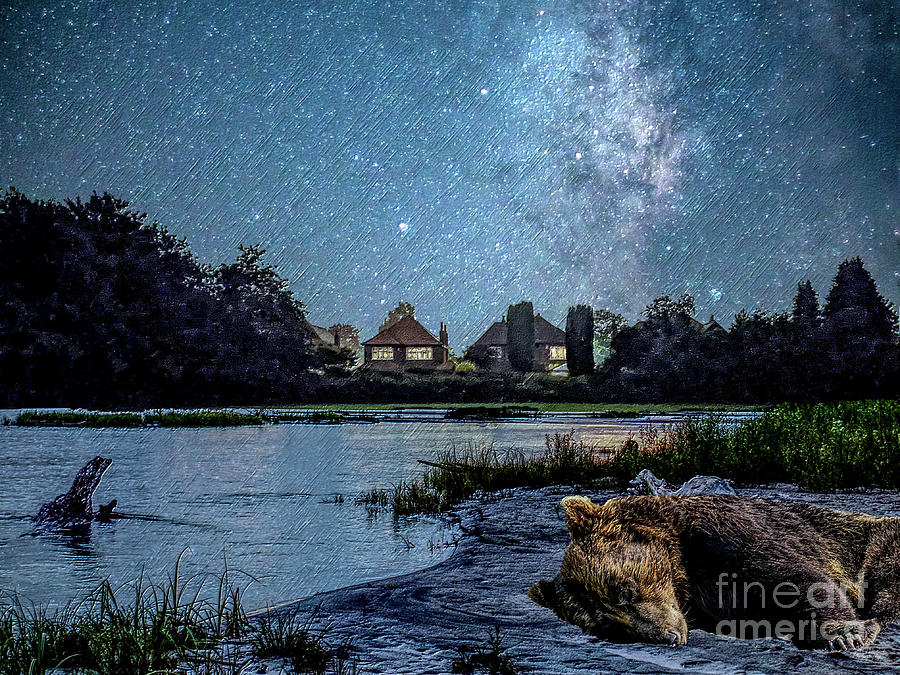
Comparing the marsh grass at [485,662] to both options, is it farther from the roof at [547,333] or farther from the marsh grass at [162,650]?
the roof at [547,333]

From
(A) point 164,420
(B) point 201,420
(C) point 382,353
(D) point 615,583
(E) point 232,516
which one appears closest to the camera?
(D) point 615,583

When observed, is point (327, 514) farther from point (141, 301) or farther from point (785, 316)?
point (785, 316)

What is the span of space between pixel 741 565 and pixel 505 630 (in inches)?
85.1

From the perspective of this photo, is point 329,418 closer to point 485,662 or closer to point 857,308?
point 857,308

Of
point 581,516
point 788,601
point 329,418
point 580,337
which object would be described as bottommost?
point 329,418

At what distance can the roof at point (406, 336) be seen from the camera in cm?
8560

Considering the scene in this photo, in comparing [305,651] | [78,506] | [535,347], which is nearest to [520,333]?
[535,347]

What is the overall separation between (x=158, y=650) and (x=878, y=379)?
41.7m

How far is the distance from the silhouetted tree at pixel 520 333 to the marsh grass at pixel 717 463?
58.7 metres

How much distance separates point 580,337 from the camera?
69438 millimetres

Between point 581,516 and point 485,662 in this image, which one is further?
point 485,662

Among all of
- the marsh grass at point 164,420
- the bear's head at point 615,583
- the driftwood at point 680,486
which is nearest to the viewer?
the bear's head at point 615,583

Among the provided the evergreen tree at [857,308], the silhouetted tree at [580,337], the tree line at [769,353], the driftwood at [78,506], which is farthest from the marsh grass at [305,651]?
the silhouetted tree at [580,337]

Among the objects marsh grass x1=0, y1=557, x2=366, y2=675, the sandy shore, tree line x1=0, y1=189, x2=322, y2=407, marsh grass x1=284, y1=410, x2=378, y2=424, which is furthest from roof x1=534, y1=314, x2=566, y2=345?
marsh grass x1=0, y1=557, x2=366, y2=675
